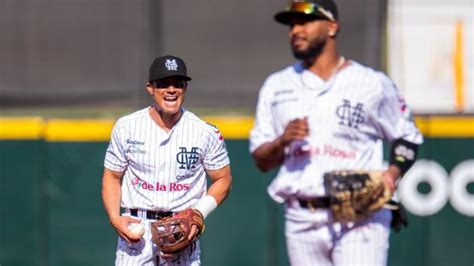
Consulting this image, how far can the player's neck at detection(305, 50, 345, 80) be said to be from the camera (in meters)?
5.71

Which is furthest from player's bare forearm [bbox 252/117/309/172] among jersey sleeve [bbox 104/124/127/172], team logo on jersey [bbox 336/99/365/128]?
jersey sleeve [bbox 104/124/127/172]

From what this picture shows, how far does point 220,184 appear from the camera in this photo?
536 centimetres

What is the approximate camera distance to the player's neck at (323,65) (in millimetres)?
5715

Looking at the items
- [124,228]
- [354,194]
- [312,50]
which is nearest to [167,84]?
[124,228]

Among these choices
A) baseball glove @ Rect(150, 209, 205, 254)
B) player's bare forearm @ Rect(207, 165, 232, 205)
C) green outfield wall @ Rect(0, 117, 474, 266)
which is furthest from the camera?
green outfield wall @ Rect(0, 117, 474, 266)

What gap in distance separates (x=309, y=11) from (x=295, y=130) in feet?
2.09

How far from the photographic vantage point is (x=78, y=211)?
786cm

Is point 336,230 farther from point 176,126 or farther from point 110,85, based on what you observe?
point 110,85

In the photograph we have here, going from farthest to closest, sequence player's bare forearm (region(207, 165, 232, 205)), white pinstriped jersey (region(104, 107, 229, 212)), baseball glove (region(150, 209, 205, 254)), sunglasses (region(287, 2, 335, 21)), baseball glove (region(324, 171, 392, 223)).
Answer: sunglasses (region(287, 2, 335, 21))
baseball glove (region(324, 171, 392, 223))
player's bare forearm (region(207, 165, 232, 205))
white pinstriped jersey (region(104, 107, 229, 212))
baseball glove (region(150, 209, 205, 254))

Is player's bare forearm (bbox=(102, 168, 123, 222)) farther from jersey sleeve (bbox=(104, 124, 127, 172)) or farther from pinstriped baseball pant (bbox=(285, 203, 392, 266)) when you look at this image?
pinstriped baseball pant (bbox=(285, 203, 392, 266))

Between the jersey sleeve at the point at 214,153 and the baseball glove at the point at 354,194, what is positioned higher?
the jersey sleeve at the point at 214,153

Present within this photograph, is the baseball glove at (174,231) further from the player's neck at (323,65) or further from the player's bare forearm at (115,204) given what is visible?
the player's neck at (323,65)

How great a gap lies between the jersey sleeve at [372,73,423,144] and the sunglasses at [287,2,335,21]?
0.40 metres

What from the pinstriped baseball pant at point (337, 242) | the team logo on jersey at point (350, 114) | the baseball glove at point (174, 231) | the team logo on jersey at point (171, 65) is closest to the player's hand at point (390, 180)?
the pinstriped baseball pant at point (337, 242)
